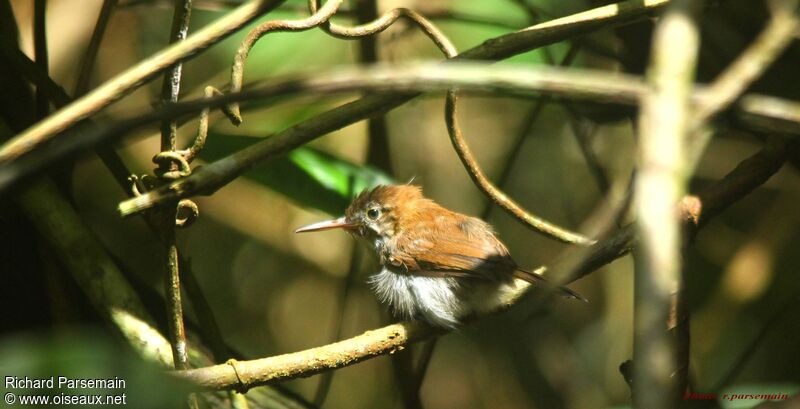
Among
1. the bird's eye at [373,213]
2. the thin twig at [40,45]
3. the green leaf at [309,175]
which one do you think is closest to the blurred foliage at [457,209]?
the green leaf at [309,175]

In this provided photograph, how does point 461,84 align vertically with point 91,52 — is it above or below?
below

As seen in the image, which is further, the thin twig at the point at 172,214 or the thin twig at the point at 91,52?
the thin twig at the point at 91,52

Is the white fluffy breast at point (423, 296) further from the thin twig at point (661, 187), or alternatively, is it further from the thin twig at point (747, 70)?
the thin twig at point (661, 187)

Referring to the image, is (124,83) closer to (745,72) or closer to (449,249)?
(745,72)

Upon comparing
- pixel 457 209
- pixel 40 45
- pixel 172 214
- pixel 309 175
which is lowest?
pixel 172 214

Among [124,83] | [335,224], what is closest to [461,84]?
[124,83]

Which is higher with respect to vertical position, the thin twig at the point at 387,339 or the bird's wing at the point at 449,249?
the bird's wing at the point at 449,249

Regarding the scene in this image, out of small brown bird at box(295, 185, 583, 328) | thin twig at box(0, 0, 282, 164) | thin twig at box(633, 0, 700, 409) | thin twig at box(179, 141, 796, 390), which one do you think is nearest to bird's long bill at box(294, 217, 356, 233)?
small brown bird at box(295, 185, 583, 328)
